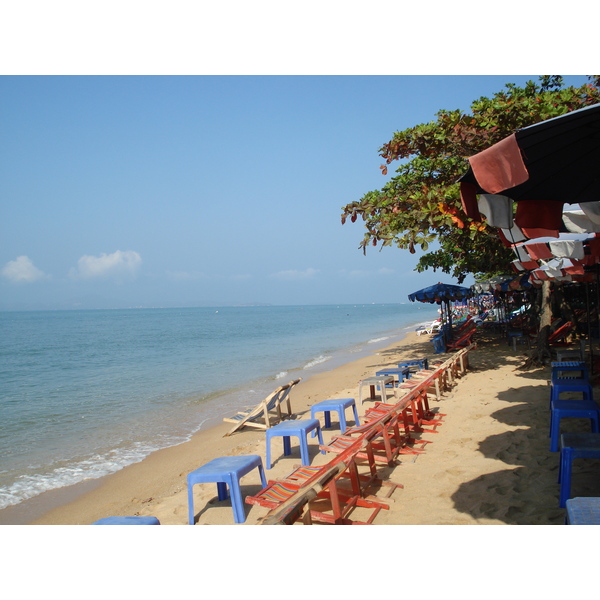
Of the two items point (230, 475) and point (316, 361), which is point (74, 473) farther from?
point (316, 361)

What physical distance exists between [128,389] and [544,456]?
14439mm

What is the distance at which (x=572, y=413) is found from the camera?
171 inches

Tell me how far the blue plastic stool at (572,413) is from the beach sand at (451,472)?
0.18 meters

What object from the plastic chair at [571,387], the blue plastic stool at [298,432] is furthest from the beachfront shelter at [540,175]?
the blue plastic stool at [298,432]

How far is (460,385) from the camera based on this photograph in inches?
359

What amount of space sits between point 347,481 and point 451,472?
1000 mm

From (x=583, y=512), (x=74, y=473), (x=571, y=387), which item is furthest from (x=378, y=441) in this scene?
(x=74, y=473)

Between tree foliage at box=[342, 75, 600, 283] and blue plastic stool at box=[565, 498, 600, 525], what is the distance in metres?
3.60

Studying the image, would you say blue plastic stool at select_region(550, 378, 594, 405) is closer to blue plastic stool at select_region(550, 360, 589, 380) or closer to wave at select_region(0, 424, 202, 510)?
blue plastic stool at select_region(550, 360, 589, 380)

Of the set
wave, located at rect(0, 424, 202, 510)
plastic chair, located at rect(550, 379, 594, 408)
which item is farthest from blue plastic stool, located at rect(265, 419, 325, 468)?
wave, located at rect(0, 424, 202, 510)

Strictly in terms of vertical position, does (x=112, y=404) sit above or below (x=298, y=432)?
below
